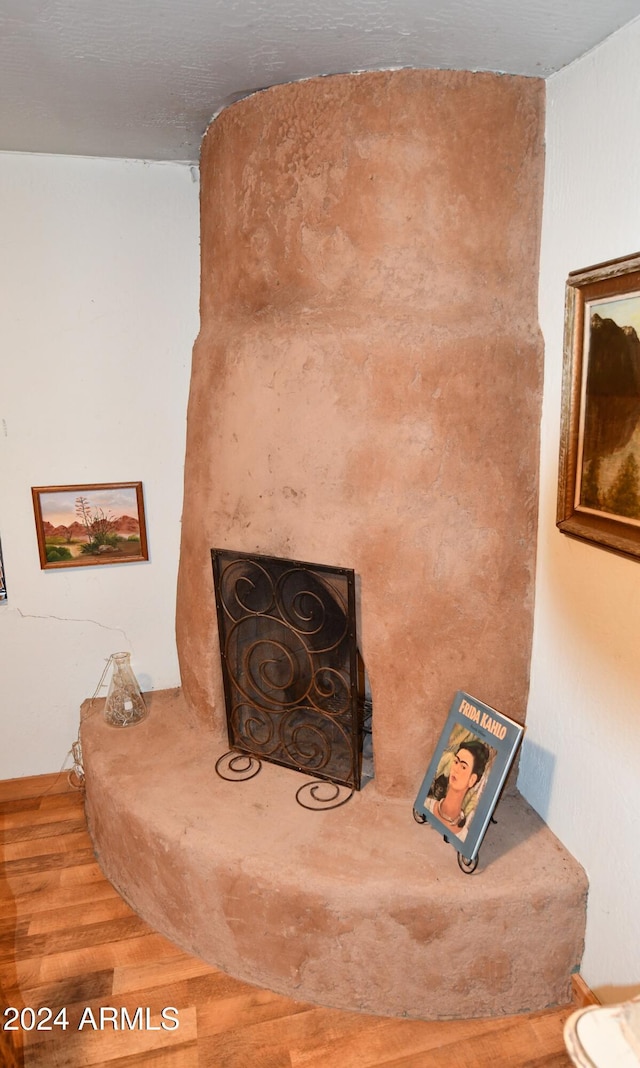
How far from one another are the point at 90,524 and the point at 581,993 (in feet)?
7.29

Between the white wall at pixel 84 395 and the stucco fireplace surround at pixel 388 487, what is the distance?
0.47 m

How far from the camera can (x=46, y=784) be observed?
2.80 meters

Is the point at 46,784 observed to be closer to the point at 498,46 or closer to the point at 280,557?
the point at 280,557

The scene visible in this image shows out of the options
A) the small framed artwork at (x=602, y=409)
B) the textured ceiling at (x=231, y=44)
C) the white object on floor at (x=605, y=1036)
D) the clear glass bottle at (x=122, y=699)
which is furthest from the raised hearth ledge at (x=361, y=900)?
the textured ceiling at (x=231, y=44)

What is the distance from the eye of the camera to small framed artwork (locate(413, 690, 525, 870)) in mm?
1782

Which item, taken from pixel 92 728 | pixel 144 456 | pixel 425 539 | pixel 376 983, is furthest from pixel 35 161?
pixel 376 983

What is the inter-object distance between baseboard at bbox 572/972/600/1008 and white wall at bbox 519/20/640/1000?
0.02 m

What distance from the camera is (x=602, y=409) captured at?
159 centimetres

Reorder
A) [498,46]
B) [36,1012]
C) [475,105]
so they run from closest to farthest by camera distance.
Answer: [498,46]
[475,105]
[36,1012]

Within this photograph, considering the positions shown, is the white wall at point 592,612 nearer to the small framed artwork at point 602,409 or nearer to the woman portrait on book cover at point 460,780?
the small framed artwork at point 602,409

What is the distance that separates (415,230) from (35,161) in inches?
57.8

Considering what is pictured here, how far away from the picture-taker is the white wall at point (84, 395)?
244cm

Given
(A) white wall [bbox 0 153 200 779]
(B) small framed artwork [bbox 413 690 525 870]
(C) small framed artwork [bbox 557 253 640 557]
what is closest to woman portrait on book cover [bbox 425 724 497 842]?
(B) small framed artwork [bbox 413 690 525 870]

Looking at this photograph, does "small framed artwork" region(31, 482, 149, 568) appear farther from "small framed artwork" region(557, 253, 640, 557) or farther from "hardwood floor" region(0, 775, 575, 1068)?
"small framed artwork" region(557, 253, 640, 557)
